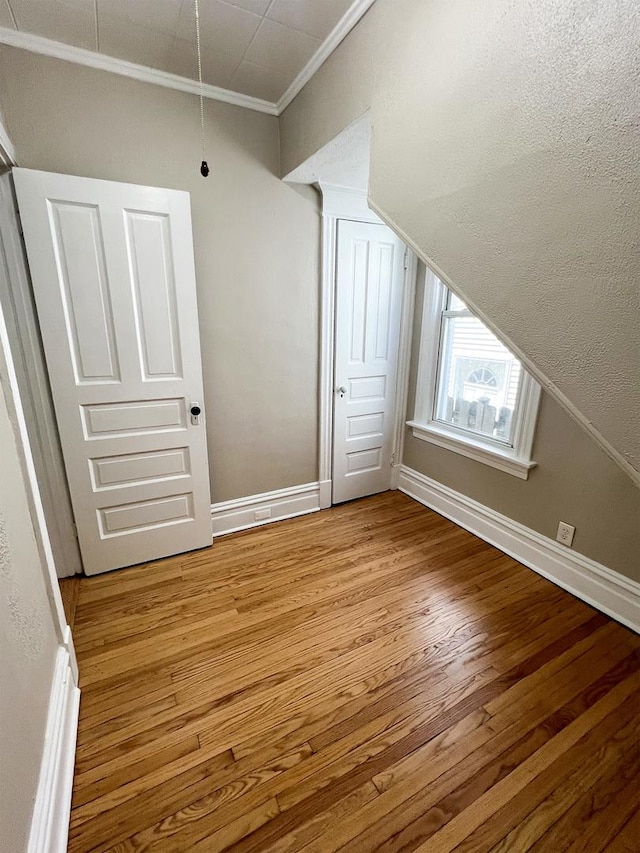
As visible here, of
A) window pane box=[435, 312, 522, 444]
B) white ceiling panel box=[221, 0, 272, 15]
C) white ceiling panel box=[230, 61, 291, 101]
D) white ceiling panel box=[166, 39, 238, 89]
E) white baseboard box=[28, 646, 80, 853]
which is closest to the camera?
white baseboard box=[28, 646, 80, 853]

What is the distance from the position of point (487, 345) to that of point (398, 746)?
2.22 m

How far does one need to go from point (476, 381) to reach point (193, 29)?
2.41 meters

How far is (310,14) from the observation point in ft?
4.95

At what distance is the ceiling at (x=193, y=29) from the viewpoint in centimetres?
148

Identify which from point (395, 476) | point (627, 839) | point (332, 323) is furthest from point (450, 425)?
point (627, 839)

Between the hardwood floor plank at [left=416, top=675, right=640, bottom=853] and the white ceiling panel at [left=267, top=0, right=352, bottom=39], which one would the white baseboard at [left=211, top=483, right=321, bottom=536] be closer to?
the hardwood floor plank at [left=416, top=675, right=640, bottom=853]

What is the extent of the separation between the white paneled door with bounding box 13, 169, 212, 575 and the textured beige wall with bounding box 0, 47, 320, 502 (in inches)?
7.4

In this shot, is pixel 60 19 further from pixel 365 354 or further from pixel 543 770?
pixel 543 770

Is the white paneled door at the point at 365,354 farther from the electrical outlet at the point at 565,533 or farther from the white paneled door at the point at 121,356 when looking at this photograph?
the electrical outlet at the point at 565,533

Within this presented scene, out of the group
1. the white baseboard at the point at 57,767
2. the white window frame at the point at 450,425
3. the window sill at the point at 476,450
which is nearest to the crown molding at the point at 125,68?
the white window frame at the point at 450,425

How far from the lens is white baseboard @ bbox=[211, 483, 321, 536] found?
2.55 metres

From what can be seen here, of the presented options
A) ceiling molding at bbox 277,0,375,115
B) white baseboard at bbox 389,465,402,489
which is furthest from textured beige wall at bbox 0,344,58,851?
white baseboard at bbox 389,465,402,489

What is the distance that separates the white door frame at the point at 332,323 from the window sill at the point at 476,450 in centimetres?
26

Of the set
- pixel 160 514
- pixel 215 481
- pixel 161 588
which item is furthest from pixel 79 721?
pixel 215 481
